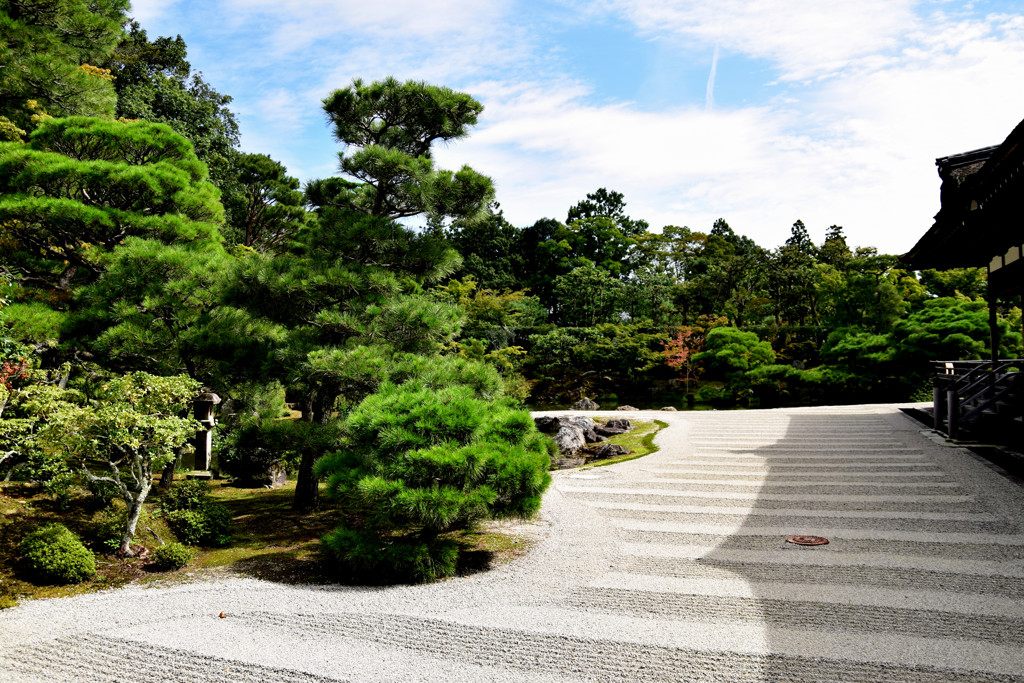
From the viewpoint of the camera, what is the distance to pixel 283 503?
784cm

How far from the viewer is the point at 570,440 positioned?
40.9 feet

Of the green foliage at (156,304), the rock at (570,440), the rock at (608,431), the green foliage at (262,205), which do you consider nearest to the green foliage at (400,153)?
the green foliage at (156,304)

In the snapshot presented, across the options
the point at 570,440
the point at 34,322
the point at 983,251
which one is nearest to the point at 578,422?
the point at 570,440

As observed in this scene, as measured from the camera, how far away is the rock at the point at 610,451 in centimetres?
1095

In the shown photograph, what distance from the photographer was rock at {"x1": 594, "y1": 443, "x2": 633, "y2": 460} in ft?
35.9

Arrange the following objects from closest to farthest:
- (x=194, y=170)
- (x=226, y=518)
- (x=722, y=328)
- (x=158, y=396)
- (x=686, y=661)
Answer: (x=686, y=661) → (x=158, y=396) → (x=226, y=518) → (x=194, y=170) → (x=722, y=328)

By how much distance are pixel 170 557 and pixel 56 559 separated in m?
0.81

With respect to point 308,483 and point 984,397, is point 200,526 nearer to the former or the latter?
point 308,483

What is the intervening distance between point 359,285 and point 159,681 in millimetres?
4198

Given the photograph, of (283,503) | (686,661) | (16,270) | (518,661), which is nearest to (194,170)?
(16,270)

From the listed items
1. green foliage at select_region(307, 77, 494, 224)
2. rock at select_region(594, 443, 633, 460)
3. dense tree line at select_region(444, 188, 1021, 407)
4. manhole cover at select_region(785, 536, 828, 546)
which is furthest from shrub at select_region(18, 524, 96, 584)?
dense tree line at select_region(444, 188, 1021, 407)

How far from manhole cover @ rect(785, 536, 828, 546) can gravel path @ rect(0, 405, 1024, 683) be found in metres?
0.13

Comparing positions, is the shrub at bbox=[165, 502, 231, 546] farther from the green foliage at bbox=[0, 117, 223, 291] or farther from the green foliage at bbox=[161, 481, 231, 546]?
the green foliage at bbox=[0, 117, 223, 291]

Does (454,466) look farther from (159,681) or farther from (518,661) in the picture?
(159,681)
